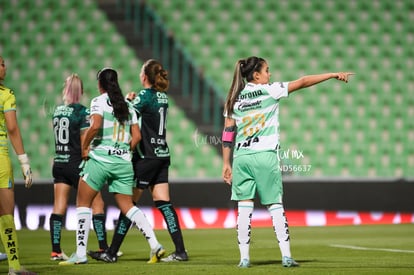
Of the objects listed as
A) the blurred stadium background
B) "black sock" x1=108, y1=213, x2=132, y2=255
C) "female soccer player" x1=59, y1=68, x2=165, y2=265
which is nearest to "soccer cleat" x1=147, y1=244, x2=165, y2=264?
"female soccer player" x1=59, y1=68, x2=165, y2=265

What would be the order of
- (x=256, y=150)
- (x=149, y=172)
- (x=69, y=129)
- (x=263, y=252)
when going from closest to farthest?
(x=256, y=150) → (x=149, y=172) → (x=69, y=129) → (x=263, y=252)

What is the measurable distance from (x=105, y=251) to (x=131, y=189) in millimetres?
841

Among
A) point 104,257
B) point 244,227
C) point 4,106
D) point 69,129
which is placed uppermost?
point 4,106

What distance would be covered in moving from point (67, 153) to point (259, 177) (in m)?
2.57

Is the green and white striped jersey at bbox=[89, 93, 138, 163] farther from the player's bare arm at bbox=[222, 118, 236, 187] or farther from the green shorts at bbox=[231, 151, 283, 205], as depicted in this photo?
the green shorts at bbox=[231, 151, 283, 205]

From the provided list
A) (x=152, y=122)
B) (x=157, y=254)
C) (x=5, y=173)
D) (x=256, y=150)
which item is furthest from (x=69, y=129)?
(x=256, y=150)

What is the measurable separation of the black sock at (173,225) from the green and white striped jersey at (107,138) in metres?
0.66

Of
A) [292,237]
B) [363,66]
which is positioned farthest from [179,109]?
[292,237]

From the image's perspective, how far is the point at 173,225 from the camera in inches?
323

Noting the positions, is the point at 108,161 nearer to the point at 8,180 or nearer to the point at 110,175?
the point at 110,175

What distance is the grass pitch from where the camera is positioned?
7109mm

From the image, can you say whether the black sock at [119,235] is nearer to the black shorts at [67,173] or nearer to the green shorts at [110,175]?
the green shorts at [110,175]

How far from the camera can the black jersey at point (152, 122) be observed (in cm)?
829

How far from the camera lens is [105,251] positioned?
838cm
